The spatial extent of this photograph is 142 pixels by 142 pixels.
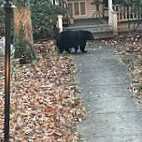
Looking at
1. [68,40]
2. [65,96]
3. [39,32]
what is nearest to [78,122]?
[65,96]

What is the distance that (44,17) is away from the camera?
18.4m

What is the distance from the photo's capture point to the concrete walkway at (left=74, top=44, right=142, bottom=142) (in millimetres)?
7488

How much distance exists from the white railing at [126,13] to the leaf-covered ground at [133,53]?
2.75 ft

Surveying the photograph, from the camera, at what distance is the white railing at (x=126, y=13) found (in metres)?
19.7

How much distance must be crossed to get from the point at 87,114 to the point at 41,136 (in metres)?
1.58

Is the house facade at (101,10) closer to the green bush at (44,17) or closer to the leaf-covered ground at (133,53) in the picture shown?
the leaf-covered ground at (133,53)

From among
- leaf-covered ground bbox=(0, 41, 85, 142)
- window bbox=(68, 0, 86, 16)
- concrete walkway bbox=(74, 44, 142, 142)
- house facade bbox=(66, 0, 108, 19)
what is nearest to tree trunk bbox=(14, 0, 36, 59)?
leaf-covered ground bbox=(0, 41, 85, 142)

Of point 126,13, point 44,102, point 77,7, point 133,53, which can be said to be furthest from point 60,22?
point 44,102

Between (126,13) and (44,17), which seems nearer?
(44,17)

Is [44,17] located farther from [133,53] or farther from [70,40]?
[133,53]

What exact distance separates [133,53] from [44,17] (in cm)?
460

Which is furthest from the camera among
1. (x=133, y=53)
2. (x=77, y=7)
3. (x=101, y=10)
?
(x=101, y=10)

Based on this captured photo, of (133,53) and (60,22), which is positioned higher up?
(60,22)

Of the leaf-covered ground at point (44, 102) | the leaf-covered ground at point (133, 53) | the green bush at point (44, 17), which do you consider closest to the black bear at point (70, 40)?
the leaf-covered ground at point (133, 53)
